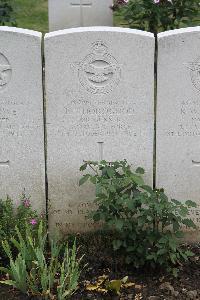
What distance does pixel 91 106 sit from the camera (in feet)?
15.0

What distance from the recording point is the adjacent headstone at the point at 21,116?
4.44 m

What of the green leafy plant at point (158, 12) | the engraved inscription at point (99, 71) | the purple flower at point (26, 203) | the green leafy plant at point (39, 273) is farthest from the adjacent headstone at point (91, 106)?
the green leafy plant at point (158, 12)

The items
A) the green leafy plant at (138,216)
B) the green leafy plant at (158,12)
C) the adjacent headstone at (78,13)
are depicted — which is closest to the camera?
the green leafy plant at (138,216)

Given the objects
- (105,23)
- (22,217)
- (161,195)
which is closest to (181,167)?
(161,195)

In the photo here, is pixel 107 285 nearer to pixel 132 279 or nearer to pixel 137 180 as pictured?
pixel 132 279

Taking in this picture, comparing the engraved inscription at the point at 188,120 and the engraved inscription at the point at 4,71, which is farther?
the engraved inscription at the point at 188,120

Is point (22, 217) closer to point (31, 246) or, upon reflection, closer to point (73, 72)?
point (31, 246)

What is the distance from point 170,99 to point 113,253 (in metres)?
1.14

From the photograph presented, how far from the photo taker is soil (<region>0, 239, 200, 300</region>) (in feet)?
13.8

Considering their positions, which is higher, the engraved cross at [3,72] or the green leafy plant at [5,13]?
the green leafy plant at [5,13]

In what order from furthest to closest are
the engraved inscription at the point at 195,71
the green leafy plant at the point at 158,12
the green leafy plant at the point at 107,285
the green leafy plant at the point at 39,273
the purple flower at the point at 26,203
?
the green leafy plant at the point at 158,12 < the purple flower at the point at 26,203 < the engraved inscription at the point at 195,71 < the green leafy plant at the point at 107,285 < the green leafy plant at the point at 39,273

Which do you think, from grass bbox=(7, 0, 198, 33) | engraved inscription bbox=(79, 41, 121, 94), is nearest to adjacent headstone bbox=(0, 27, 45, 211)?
engraved inscription bbox=(79, 41, 121, 94)

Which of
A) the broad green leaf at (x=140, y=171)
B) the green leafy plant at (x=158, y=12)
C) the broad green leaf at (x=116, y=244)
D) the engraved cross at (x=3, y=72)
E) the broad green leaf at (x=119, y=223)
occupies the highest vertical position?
the green leafy plant at (x=158, y=12)

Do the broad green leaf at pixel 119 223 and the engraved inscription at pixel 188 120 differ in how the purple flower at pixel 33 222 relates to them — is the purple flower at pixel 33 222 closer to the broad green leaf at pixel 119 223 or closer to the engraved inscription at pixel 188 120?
the broad green leaf at pixel 119 223
